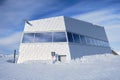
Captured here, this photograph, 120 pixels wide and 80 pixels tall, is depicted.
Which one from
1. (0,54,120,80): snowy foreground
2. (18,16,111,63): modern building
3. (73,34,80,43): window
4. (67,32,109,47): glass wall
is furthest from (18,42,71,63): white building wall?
(0,54,120,80): snowy foreground

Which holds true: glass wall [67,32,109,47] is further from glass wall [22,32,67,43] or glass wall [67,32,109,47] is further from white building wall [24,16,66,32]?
white building wall [24,16,66,32]

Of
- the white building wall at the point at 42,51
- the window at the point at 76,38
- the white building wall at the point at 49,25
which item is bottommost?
the white building wall at the point at 42,51

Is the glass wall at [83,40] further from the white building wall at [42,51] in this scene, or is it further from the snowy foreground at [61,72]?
the snowy foreground at [61,72]

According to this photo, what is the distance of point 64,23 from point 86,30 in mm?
6304

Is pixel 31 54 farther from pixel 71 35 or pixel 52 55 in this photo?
pixel 71 35

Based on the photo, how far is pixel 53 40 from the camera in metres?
23.3

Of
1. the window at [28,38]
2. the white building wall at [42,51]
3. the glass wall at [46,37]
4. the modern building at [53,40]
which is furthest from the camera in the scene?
the window at [28,38]

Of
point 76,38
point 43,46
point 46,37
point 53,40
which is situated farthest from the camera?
point 76,38

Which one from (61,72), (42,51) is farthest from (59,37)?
(61,72)

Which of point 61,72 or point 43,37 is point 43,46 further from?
point 61,72

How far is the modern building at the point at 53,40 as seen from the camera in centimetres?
2266

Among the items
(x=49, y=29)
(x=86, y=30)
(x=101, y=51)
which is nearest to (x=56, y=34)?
(x=49, y=29)

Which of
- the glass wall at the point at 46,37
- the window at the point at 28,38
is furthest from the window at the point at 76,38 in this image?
the window at the point at 28,38

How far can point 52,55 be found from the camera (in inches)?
875
